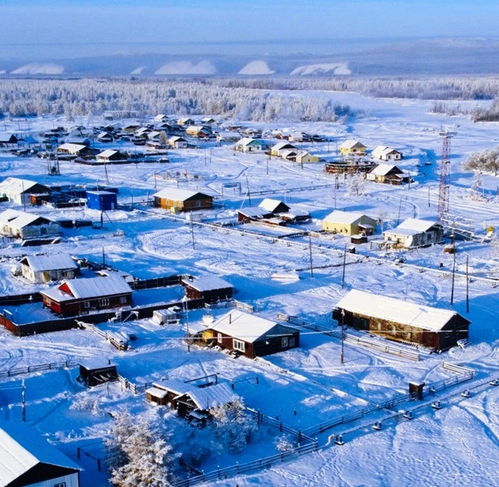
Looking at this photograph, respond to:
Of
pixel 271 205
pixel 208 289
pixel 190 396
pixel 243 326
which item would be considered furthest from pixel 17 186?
pixel 190 396

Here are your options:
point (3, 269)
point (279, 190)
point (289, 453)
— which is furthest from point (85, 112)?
point (289, 453)

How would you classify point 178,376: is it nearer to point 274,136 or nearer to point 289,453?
point 289,453

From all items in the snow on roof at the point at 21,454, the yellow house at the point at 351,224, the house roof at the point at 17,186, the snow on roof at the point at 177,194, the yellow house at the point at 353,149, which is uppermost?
the snow on roof at the point at 21,454

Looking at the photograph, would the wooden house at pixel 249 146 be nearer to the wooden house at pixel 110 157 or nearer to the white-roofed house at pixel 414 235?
the wooden house at pixel 110 157

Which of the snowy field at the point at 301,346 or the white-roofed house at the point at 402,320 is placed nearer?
the snowy field at the point at 301,346

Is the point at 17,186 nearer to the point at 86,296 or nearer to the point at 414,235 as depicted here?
the point at 86,296

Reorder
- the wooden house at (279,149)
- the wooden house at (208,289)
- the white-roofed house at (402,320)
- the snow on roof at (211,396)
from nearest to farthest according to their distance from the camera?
the snow on roof at (211,396)
the white-roofed house at (402,320)
the wooden house at (208,289)
the wooden house at (279,149)

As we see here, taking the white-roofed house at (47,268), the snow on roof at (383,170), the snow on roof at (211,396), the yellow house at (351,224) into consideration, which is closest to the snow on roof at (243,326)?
the snow on roof at (211,396)

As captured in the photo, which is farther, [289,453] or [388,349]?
[388,349]
